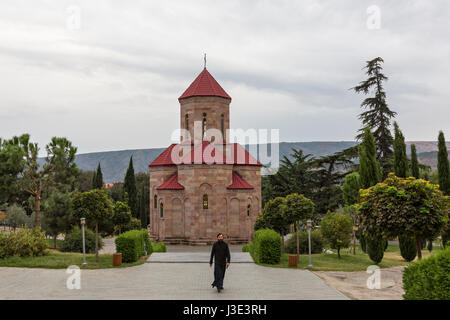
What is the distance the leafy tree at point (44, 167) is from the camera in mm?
31375

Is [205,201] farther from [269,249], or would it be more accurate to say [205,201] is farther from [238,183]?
[269,249]

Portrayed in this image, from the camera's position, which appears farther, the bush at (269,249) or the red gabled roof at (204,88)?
the red gabled roof at (204,88)

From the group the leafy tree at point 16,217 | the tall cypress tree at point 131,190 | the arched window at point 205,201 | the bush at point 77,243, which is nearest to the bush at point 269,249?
the bush at point 77,243

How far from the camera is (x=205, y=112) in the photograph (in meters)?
39.0

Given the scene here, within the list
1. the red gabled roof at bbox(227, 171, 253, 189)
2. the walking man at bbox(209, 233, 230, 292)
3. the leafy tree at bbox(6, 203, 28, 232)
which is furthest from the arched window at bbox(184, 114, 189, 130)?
the walking man at bbox(209, 233, 230, 292)

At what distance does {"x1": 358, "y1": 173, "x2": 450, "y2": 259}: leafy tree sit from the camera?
15070 millimetres

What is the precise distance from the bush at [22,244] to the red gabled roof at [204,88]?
2099 centimetres

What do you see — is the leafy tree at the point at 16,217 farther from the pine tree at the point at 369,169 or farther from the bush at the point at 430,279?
the bush at the point at 430,279

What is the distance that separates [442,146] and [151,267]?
24.5 meters

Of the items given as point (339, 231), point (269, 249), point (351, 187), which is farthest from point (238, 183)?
point (269, 249)
